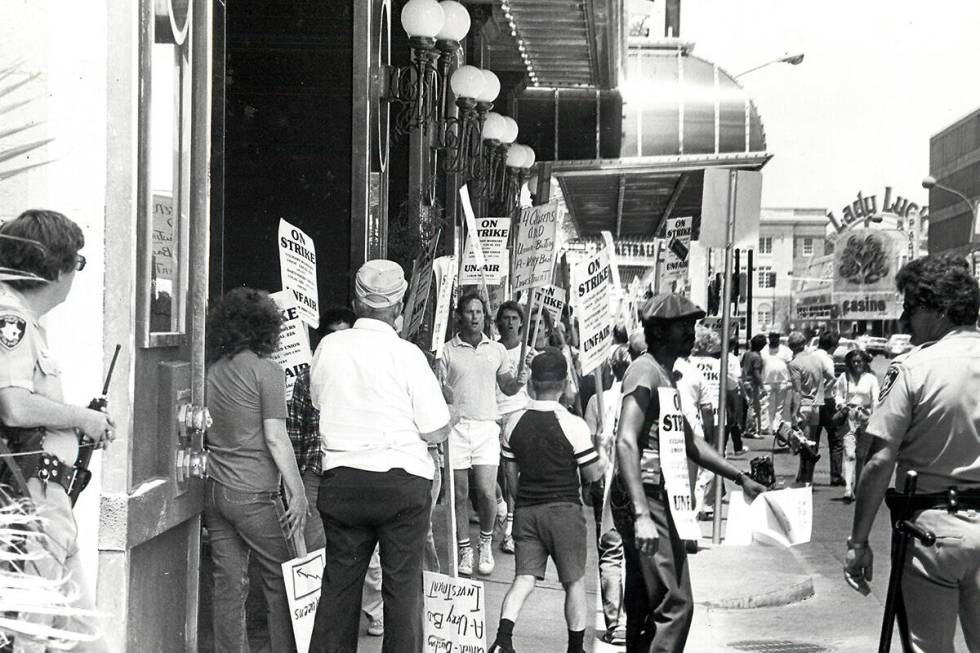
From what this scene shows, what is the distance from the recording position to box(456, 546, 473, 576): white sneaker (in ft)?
32.4

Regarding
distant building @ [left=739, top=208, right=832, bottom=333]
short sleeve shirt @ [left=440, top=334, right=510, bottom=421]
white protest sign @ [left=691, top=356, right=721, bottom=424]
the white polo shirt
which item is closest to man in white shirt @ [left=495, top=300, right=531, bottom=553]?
short sleeve shirt @ [left=440, top=334, right=510, bottom=421]

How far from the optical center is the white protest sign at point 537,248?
40.5 ft

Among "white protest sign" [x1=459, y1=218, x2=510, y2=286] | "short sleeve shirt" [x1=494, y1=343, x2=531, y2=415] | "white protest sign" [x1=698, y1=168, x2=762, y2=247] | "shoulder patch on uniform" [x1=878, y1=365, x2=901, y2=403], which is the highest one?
"white protest sign" [x1=698, y1=168, x2=762, y2=247]

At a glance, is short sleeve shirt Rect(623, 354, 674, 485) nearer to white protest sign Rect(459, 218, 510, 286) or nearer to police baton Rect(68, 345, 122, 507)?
police baton Rect(68, 345, 122, 507)

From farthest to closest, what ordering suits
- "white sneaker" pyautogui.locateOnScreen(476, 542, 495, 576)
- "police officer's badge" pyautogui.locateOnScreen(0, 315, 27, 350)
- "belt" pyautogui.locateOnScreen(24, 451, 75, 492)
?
1. "white sneaker" pyautogui.locateOnScreen(476, 542, 495, 576)
2. "belt" pyautogui.locateOnScreen(24, 451, 75, 492)
3. "police officer's badge" pyautogui.locateOnScreen(0, 315, 27, 350)

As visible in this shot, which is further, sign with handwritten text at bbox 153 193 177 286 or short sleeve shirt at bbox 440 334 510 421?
short sleeve shirt at bbox 440 334 510 421

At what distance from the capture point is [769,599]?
9.48 m

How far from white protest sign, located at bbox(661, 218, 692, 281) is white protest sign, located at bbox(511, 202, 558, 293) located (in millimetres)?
4011

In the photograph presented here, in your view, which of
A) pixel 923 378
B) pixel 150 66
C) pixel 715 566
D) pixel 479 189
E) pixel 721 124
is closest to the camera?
pixel 923 378

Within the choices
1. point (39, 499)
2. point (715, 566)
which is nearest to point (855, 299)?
point (715, 566)

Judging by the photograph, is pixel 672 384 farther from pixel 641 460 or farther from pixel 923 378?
pixel 923 378

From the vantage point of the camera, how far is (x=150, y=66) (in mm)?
5156

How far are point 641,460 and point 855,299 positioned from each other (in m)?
107

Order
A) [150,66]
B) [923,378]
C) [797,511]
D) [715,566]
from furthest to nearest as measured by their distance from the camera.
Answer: [715,566], [797,511], [150,66], [923,378]
